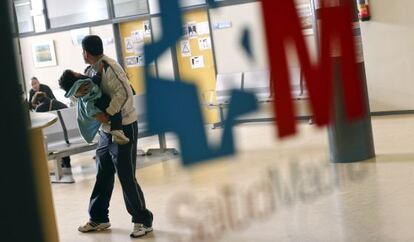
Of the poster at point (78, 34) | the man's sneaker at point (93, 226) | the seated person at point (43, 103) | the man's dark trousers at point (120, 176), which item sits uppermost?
the poster at point (78, 34)

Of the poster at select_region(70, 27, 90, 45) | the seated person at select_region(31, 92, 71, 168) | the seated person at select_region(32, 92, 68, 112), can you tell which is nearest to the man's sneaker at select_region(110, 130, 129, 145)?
the seated person at select_region(31, 92, 71, 168)

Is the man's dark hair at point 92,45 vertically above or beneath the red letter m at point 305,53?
above

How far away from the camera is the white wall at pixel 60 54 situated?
12.8m

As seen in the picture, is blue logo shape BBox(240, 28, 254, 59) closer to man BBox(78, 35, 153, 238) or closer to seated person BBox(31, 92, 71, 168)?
man BBox(78, 35, 153, 238)

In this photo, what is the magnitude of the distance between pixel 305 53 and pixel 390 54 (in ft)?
25.9

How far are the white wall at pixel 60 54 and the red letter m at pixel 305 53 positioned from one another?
33.0 ft

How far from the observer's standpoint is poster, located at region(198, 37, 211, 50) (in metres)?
11.3

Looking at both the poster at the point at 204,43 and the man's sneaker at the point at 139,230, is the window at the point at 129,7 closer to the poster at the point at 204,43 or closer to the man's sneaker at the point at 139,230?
the poster at the point at 204,43

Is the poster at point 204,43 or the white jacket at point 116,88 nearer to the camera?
the white jacket at point 116,88

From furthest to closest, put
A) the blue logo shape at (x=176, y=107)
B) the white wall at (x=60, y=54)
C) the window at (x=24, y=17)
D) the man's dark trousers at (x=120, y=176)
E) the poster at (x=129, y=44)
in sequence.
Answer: the window at (x=24, y=17), the white wall at (x=60, y=54), the poster at (x=129, y=44), the man's dark trousers at (x=120, y=176), the blue logo shape at (x=176, y=107)

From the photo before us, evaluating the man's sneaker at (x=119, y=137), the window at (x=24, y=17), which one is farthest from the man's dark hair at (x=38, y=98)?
the man's sneaker at (x=119, y=137)

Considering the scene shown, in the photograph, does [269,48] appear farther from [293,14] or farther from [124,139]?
[124,139]

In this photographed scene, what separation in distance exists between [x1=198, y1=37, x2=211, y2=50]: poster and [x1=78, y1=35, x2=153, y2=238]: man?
6190mm

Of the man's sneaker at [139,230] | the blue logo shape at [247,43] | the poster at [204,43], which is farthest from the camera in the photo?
the poster at [204,43]
